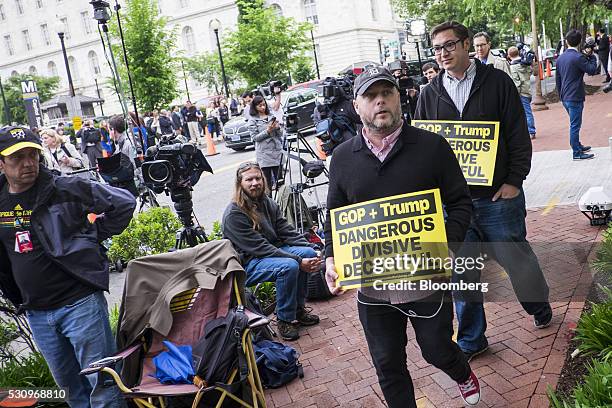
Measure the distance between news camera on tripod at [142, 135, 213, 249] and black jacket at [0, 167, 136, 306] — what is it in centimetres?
139

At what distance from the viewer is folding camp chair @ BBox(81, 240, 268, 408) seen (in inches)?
141

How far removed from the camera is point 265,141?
8.70 m

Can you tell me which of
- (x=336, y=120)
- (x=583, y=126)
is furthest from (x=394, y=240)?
(x=583, y=126)

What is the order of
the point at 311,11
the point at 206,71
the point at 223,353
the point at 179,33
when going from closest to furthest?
1. the point at 223,353
2. the point at 311,11
3. the point at 206,71
4. the point at 179,33

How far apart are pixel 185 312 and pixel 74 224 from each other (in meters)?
1.00

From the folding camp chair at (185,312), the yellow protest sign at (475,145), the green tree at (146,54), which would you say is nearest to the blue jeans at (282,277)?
the folding camp chair at (185,312)

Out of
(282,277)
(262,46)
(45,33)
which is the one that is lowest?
(282,277)

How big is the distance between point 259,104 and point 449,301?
620 centimetres

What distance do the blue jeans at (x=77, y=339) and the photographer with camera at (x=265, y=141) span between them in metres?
5.17

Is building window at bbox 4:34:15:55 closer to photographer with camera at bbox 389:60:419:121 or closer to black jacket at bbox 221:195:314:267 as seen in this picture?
photographer with camera at bbox 389:60:419:121

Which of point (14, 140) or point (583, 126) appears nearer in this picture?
point (14, 140)

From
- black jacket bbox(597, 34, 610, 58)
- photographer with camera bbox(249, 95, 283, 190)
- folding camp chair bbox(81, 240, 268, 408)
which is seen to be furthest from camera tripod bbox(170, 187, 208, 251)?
black jacket bbox(597, 34, 610, 58)

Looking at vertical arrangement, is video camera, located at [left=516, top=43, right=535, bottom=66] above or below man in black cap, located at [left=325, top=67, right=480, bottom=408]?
above

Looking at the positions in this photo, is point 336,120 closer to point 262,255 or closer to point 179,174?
point 179,174
